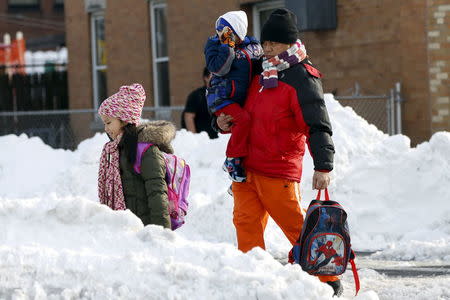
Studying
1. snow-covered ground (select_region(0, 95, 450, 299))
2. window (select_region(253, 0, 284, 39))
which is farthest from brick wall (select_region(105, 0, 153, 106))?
snow-covered ground (select_region(0, 95, 450, 299))

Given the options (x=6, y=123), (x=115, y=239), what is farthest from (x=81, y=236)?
(x=6, y=123)

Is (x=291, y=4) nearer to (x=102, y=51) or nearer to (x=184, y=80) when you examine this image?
(x=184, y=80)

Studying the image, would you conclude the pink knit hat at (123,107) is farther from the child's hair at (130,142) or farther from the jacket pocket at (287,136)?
the jacket pocket at (287,136)

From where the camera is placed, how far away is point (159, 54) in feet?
63.7

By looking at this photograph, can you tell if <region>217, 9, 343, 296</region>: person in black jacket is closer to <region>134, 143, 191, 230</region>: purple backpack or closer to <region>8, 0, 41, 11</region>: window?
<region>134, 143, 191, 230</region>: purple backpack

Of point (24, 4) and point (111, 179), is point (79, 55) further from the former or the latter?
point (24, 4)

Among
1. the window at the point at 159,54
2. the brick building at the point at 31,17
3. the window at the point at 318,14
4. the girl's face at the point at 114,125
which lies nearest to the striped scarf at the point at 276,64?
the girl's face at the point at 114,125

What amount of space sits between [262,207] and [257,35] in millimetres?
10220

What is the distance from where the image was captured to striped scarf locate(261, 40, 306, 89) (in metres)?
6.13

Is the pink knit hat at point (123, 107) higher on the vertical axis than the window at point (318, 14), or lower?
lower

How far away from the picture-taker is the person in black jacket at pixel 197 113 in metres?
12.4

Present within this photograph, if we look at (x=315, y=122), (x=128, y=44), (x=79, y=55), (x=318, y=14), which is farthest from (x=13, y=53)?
(x=315, y=122)

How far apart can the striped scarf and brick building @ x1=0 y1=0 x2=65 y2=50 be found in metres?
45.0

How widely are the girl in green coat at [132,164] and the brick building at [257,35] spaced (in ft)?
24.9
